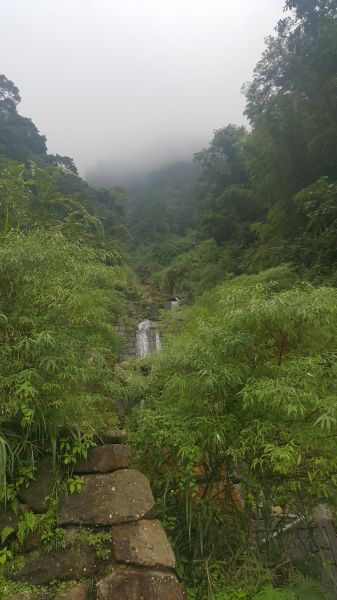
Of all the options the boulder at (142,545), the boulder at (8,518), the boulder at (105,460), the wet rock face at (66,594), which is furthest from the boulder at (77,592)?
the boulder at (105,460)

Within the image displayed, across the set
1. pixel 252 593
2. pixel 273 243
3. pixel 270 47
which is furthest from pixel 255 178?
pixel 252 593

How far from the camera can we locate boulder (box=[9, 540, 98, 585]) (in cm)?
286

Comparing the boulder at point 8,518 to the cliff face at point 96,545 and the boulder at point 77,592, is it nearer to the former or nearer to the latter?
the cliff face at point 96,545

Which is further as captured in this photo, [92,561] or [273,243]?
[273,243]

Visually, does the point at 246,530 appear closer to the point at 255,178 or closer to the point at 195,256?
the point at 255,178

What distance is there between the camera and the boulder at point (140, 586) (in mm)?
2770

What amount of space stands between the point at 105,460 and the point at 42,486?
560mm

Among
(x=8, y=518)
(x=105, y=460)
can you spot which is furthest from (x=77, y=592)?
(x=105, y=460)

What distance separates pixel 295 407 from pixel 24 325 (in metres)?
2.32

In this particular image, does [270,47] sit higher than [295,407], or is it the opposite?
[270,47]

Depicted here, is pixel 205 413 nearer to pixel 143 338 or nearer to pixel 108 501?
pixel 108 501

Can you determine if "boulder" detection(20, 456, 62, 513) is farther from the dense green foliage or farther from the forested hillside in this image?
the dense green foliage

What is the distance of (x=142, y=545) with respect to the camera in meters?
3.01

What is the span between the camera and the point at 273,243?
38.7 feet
